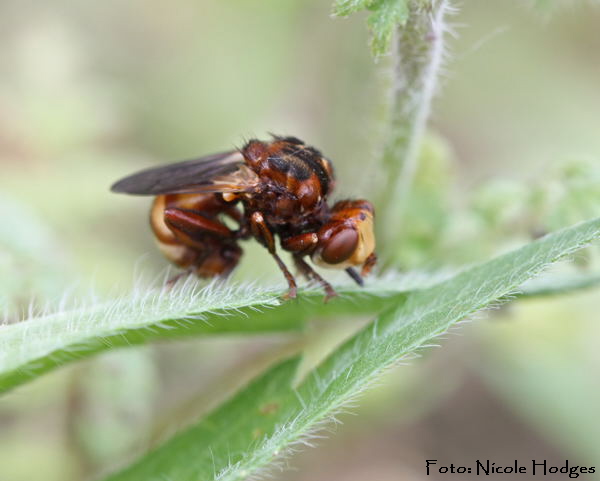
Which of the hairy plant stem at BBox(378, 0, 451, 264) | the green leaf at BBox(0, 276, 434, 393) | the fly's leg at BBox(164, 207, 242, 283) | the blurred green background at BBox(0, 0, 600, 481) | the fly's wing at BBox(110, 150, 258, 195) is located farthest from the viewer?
the blurred green background at BBox(0, 0, 600, 481)

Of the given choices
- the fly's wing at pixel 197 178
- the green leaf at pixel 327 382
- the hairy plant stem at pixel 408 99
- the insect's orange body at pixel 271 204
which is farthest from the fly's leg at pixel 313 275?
the hairy plant stem at pixel 408 99

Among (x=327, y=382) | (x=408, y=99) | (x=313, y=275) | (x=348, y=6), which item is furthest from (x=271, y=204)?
(x=348, y=6)

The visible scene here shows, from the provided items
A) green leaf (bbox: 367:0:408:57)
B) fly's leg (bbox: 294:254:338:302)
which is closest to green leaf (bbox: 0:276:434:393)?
fly's leg (bbox: 294:254:338:302)

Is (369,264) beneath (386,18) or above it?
beneath

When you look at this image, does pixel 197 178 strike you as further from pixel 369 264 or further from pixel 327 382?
pixel 327 382

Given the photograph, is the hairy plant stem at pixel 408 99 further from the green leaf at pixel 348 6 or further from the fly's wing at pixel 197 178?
the fly's wing at pixel 197 178

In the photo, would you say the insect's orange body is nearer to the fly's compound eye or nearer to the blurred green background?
the fly's compound eye

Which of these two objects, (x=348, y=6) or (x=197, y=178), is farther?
(x=197, y=178)
